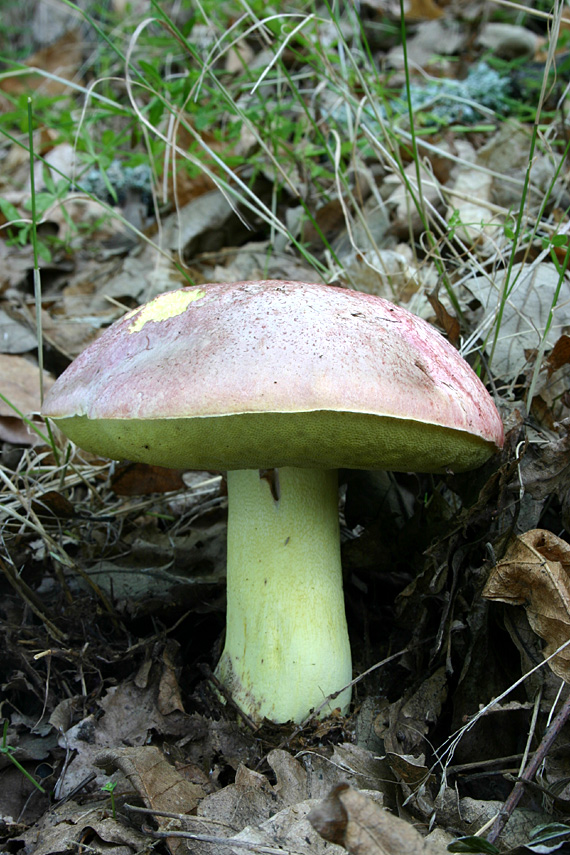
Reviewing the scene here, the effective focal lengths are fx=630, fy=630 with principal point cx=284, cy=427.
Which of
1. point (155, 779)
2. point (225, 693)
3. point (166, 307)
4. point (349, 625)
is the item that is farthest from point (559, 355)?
point (155, 779)

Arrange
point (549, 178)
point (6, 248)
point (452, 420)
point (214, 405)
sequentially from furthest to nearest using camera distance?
point (6, 248), point (549, 178), point (452, 420), point (214, 405)

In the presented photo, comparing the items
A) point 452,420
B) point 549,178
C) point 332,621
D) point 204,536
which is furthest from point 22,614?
point 549,178

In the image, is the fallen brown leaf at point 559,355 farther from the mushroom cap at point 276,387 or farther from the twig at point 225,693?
the twig at point 225,693

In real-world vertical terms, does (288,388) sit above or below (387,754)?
above

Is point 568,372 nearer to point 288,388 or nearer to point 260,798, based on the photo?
point 288,388

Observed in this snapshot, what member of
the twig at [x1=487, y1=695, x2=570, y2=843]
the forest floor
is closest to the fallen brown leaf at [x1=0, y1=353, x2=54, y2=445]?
the forest floor

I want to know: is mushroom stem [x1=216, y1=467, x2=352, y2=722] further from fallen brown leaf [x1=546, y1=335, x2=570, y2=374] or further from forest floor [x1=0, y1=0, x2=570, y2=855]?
fallen brown leaf [x1=546, y1=335, x2=570, y2=374]
